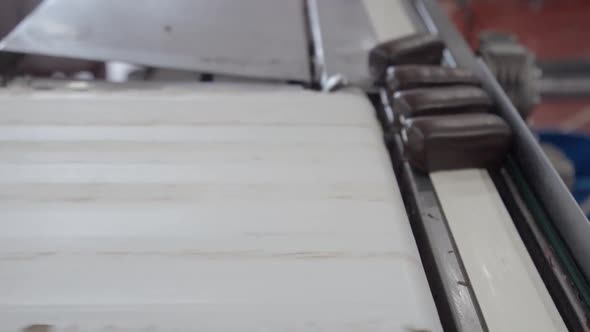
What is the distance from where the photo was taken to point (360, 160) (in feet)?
2.72

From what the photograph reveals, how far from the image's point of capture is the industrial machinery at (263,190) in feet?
1.97

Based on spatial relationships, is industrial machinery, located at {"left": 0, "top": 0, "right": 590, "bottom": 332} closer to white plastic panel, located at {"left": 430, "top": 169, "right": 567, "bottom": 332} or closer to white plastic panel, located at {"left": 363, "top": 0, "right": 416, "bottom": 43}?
white plastic panel, located at {"left": 430, "top": 169, "right": 567, "bottom": 332}

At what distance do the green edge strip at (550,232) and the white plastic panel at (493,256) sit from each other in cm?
5

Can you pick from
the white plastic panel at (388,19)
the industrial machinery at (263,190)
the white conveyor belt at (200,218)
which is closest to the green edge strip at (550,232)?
the industrial machinery at (263,190)

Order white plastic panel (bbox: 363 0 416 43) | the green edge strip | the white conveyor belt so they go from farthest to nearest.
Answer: white plastic panel (bbox: 363 0 416 43) → the green edge strip → the white conveyor belt

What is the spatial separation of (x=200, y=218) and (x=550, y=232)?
1.71 feet

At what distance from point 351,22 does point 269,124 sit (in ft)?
1.81

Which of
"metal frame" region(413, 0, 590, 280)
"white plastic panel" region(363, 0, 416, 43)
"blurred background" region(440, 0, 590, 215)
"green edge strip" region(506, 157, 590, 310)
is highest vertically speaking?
"white plastic panel" region(363, 0, 416, 43)

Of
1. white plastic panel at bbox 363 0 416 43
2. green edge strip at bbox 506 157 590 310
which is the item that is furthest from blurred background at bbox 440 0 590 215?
green edge strip at bbox 506 157 590 310

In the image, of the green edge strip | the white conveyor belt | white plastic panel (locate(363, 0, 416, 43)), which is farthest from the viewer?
white plastic panel (locate(363, 0, 416, 43))

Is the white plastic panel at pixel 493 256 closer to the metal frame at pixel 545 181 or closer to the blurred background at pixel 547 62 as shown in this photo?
the metal frame at pixel 545 181

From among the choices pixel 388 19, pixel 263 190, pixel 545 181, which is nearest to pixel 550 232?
pixel 545 181

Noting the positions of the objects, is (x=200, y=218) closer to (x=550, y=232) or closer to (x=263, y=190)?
(x=263, y=190)

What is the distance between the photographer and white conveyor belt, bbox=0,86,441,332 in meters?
0.58
